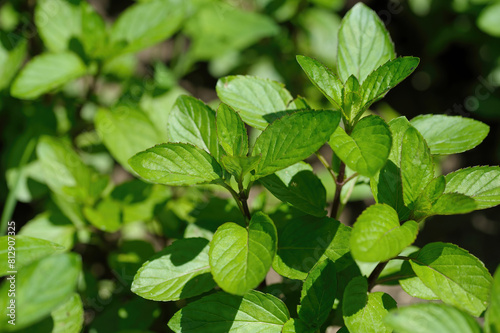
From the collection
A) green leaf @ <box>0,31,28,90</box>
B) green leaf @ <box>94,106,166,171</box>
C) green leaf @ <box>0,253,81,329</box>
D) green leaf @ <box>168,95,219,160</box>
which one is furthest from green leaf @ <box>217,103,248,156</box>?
green leaf @ <box>0,31,28,90</box>

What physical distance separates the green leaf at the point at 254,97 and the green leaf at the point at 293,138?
0.17 meters

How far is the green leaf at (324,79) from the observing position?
3.99 ft

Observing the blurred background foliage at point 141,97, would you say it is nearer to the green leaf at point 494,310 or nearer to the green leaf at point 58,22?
the green leaf at point 58,22

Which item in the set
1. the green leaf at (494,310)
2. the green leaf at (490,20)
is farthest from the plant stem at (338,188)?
the green leaf at (490,20)

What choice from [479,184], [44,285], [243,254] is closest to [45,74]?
[44,285]

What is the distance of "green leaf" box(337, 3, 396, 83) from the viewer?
1395mm

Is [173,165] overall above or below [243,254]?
above

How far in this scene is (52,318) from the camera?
4.68 feet

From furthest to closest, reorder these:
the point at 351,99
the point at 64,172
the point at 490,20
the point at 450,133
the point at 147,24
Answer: the point at 490,20
the point at 147,24
the point at 64,172
the point at 450,133
the point at 351,99

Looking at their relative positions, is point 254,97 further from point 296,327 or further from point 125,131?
point 125,131

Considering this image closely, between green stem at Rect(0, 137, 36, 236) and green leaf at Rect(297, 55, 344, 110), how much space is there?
1.42 metres

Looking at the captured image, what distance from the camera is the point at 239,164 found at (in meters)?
1.15

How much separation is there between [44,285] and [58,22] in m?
1.50

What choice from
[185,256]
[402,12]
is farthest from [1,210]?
[402,12]
